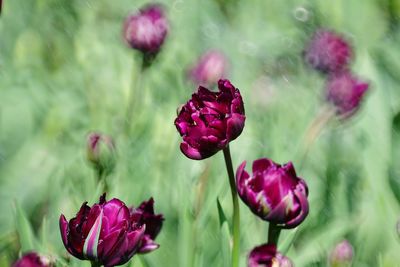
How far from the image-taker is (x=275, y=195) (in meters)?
0.58

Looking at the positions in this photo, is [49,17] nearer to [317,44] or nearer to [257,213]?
[317,44]

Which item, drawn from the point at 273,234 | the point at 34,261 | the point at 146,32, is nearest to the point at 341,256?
the point at 273,234

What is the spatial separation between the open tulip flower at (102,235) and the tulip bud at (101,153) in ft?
0.93

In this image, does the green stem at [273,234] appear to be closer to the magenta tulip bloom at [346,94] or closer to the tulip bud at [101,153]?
the tulip bud at [101,153]

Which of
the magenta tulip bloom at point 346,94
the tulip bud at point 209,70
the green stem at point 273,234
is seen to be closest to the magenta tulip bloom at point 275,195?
the green stem at point 273,234

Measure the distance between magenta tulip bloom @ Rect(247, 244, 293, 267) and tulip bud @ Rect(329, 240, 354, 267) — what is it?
171mm

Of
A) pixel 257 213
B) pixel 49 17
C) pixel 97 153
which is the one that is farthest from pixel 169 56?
pixel 257 213

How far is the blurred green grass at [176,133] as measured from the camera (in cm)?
94

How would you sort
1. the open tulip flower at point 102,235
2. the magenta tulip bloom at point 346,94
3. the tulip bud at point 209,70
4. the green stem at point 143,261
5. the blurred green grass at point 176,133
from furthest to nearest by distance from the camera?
the tulip bud at point 209,70, the magenta tulip bloom at point 346,94, the blurred green grass at point 176,133, the green stem at point 143,261, the open tulip flower at point 102,235

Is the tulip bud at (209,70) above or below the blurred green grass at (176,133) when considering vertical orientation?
above

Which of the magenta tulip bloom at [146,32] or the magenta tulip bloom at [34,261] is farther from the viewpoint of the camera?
the magenta tulip bloom at [146,32]

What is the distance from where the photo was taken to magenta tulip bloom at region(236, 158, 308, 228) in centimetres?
57

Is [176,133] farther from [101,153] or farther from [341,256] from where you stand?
[341,256]

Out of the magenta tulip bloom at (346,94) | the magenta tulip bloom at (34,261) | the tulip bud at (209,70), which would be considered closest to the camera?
the magenta tulip bloom at (34,261)
